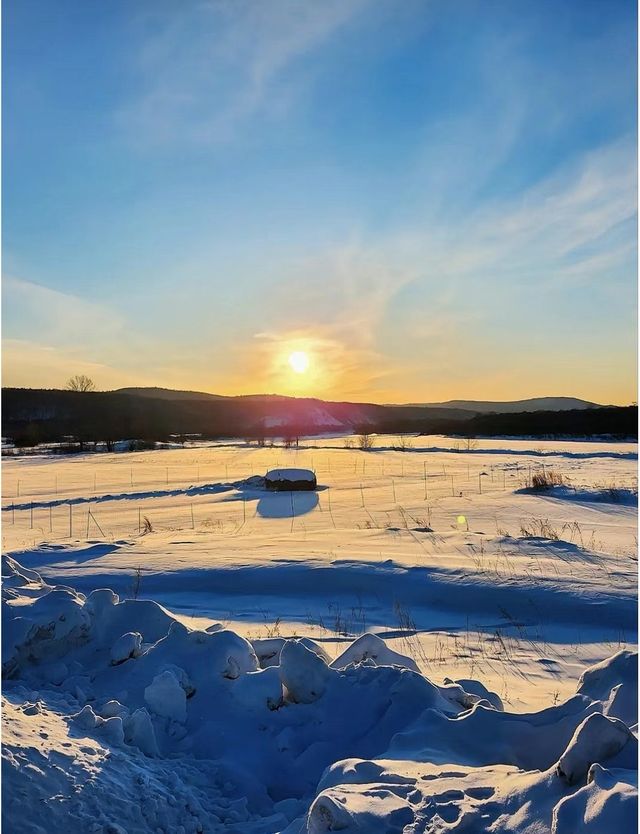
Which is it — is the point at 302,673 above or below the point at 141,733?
above

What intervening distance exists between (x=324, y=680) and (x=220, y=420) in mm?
84471

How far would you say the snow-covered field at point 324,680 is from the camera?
2156 millimetres

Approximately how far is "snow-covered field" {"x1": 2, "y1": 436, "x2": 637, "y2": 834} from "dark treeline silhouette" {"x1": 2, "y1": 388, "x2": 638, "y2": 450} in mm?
32980

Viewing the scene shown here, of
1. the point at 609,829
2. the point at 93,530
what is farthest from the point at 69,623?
the point at 93,530

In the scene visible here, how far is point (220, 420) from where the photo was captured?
86625 mm

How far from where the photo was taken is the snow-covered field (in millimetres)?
2156

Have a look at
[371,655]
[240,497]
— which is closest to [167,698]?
[371,655]

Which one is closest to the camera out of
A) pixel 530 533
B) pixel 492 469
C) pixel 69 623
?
pixel 69 623

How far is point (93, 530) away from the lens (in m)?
11.7

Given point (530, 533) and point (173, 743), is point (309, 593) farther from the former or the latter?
point (530, 533)

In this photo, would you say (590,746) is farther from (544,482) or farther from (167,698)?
(544,482)

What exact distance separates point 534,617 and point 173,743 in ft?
14.4

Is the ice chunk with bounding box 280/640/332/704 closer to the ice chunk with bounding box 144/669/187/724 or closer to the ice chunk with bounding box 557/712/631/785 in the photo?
the ice chunk with bounding box 144/669/187/724

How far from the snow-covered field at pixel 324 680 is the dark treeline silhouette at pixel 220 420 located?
32980 millimetres
